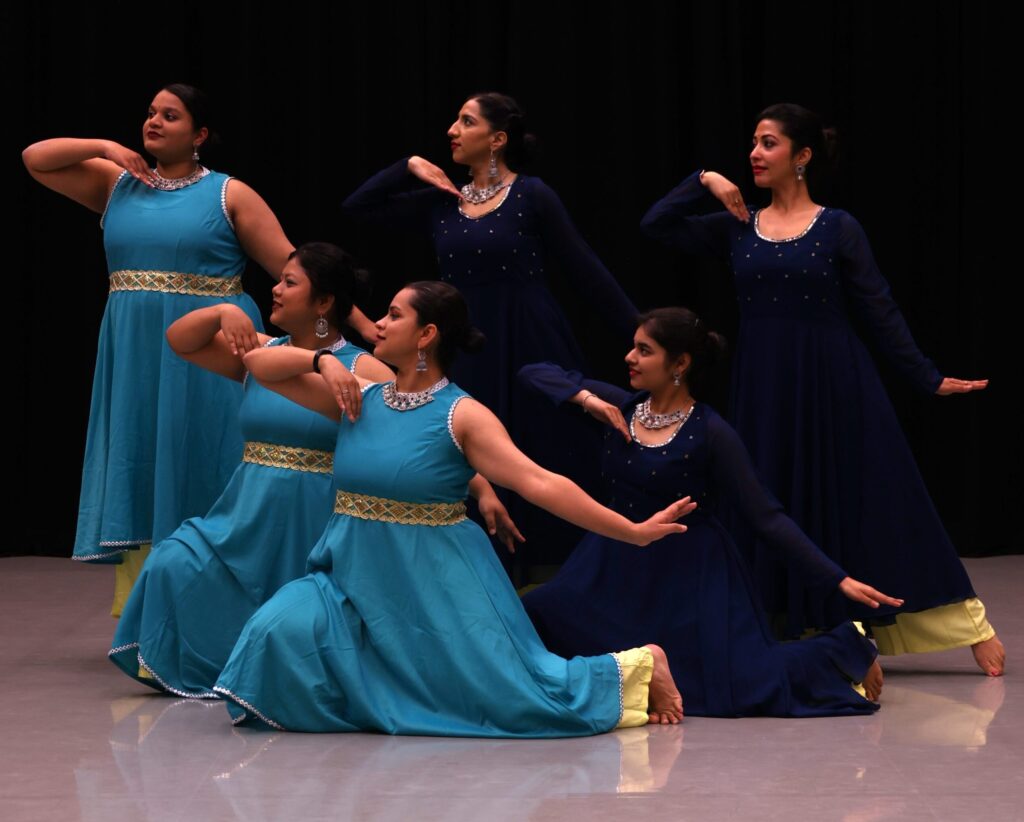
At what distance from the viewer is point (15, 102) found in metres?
6.80

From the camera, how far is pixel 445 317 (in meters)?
4.30

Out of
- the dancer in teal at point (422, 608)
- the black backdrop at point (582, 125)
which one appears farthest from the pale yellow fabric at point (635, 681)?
the black backdrop at point (582, 125)

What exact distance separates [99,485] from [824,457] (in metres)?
1.87

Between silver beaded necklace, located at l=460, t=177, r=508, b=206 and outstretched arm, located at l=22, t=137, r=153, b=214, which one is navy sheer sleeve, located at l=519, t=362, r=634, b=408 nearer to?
silver beaded necklace, located at l=460, t=177, r=508, b=206

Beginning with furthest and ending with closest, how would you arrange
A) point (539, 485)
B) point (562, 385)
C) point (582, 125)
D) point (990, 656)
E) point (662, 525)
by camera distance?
point (582, 125), point (990, 656), point (562, 385), point (539, 485), point (662, 525)

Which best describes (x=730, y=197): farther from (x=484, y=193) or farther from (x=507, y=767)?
(x=507, y=767)

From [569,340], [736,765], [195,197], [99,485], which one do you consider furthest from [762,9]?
[736,765]

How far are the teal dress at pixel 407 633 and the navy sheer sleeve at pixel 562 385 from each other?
1.65ft

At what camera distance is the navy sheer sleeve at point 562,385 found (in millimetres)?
4723

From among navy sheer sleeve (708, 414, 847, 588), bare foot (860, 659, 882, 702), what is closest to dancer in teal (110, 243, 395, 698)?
navy sheer sleeve (708, 414, 847, 588)

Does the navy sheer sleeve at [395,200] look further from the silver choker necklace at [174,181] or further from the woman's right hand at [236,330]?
the woman's right hand at [236,330]

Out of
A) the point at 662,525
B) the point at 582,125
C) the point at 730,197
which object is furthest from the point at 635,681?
the point at 582,125

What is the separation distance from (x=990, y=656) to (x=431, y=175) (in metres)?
1.88

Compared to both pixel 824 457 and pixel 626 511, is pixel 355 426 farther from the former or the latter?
pixel 824 457
